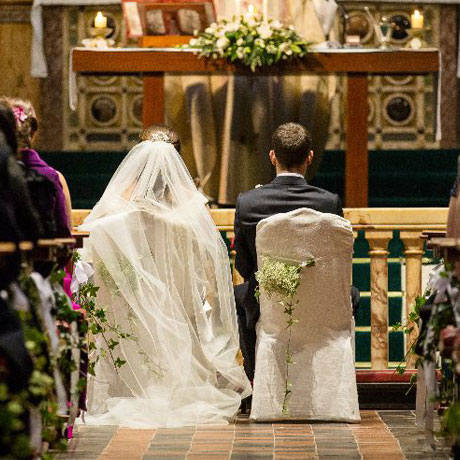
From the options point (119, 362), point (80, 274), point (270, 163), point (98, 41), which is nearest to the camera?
point (80, 274)

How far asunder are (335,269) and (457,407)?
7.52ft

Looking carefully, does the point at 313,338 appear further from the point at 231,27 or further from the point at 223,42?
the point at 231,27

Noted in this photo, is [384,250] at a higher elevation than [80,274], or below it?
below

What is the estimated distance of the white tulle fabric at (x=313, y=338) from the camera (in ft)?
21.8

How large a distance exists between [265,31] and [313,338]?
3.73 m

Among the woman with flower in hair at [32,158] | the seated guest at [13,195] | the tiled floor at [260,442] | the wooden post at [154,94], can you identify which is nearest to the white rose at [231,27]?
the wooden post at [154,94]

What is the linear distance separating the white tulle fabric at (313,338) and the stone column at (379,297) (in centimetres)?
84

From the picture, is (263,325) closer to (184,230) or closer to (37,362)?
(184,230)

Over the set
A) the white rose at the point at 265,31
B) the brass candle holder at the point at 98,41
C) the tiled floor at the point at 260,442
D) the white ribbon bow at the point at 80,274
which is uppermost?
the white rose at the point at 265,31

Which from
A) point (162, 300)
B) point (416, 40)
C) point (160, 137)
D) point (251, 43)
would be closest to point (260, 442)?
point (162, 300)

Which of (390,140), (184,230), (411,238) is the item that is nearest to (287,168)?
(184,230)

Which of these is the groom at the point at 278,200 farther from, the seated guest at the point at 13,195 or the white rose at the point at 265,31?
the white rose at the point at 265,31

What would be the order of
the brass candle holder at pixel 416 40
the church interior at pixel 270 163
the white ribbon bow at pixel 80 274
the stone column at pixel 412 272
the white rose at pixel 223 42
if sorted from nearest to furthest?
the church interior at pixel 270 163 < the white ribbon bow at pixel 80 274 < the stone column at pixel 412 272 < the white rose at pixel 223 42 < the brass candle holder at pixel 416 40

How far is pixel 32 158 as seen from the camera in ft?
18.8
